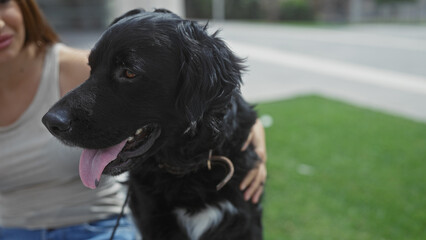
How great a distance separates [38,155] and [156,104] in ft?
2.49

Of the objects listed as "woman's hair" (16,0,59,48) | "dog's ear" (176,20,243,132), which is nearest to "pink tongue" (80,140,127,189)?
"dog's ear" (176,20,243,132)

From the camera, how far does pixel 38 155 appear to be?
6.28 feet

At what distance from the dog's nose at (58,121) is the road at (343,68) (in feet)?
9.04

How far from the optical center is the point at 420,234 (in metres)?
3.03

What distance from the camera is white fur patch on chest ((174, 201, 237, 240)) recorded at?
1738mm

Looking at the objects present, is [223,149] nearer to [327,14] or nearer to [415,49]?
[415,49]

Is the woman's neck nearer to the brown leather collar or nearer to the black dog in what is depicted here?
the black dog

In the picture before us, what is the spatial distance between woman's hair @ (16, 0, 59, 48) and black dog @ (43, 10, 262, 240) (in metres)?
0.68

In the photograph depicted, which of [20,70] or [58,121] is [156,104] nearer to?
[58,121]

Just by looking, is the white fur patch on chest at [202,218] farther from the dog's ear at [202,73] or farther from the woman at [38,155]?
the dog's ear at [202,73]

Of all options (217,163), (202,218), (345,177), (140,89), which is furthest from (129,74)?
(345,177)

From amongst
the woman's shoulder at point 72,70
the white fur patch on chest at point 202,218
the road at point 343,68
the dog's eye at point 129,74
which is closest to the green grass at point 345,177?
the road at point 343,68

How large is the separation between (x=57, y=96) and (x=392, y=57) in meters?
10.0

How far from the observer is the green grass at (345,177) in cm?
320
